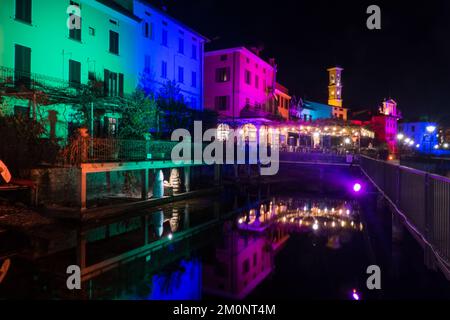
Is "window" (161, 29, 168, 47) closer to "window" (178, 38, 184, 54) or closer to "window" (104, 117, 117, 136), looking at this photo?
"window" (178, 38, 184, 54)

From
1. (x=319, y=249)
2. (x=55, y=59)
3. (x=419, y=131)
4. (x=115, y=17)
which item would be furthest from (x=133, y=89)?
(x=419, y=131)

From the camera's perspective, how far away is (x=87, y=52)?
76.9ft

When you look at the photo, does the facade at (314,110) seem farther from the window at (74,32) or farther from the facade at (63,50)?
the window at (74,32)

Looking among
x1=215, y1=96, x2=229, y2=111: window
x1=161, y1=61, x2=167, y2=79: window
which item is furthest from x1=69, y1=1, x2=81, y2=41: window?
x1=215, y1=96, x2=229, y2=111: window

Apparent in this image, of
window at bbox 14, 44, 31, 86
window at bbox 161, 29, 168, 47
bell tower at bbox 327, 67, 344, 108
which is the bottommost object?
window at bbox 14, 44, 31, 86

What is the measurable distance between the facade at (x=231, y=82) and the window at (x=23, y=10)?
2101 cm

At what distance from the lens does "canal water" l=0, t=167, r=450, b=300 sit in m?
8.52

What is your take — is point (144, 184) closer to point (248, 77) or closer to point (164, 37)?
point (164, 37)

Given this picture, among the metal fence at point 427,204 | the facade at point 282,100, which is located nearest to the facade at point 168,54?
the facade at point 282,100

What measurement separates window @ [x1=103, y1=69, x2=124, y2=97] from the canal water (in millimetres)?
10323

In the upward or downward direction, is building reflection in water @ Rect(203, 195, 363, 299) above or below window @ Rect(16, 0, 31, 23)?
below

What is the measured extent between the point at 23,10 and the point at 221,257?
17271 millimetres

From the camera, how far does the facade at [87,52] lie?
1916 centimetres

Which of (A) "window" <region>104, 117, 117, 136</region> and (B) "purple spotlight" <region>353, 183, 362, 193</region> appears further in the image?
(B) "purple spotlight" <region>353, 183, 362, 193</region>
